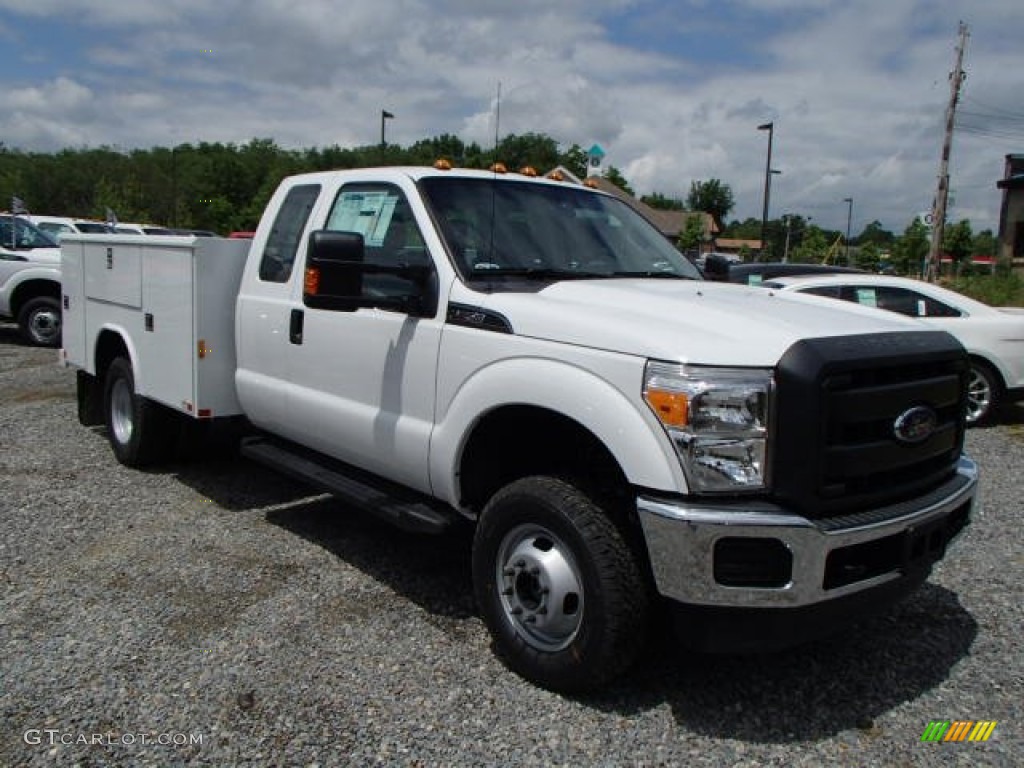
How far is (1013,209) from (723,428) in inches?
1625

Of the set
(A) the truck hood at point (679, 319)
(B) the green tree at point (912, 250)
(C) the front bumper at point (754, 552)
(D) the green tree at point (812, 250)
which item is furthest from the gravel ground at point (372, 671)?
(D) the green tree at point (812, 250)

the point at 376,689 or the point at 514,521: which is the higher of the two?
the point at 514,521

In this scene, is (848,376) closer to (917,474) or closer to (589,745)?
(917,474)

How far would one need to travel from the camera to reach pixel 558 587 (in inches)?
127

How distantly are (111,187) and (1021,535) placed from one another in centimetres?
6693

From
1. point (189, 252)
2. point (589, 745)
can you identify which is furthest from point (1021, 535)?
point (189, 252)

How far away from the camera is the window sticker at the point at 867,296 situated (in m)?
9.02

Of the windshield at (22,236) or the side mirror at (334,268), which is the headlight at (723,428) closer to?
the side mirror at (334,268)

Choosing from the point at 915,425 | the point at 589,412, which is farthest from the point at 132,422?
the point at 915,425

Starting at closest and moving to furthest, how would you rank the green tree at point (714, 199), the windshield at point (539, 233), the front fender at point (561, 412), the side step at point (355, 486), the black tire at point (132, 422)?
the front fender at point (561, 412) < the side step at point (355, 486) < the windshield at point (539, 233) < the black tire at point (132, 422) < the green tree at point (714, 199)

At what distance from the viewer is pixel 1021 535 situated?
17.5 feet

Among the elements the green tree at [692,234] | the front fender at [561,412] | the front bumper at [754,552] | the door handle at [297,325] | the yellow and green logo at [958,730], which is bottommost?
the yellow and green logo at [958,730]

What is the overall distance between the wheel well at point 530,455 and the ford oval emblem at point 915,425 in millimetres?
975

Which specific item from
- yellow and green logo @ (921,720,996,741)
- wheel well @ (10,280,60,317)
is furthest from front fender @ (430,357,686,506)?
wheel well @ (10,280,60,317)
